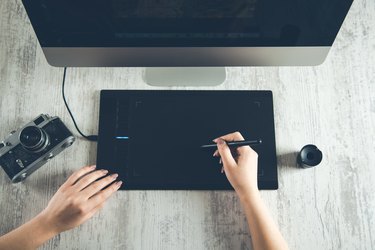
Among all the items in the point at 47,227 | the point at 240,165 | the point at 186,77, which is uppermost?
the point at 186,77

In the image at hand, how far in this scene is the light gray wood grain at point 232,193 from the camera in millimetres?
900

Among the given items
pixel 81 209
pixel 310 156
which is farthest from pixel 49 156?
pixel 310 156

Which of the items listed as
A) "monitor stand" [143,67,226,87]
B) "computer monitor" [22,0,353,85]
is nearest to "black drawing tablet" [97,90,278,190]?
"monitor stand" [143,67,226,87]

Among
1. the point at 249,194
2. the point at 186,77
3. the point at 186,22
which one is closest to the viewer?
the point at 186,22

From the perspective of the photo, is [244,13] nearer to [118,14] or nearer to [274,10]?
[274,10]

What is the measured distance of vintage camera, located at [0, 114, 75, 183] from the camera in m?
0.89

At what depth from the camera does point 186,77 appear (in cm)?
98

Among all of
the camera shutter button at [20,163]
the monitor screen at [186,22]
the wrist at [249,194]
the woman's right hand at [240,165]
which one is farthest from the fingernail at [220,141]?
the camera shutter button at [20,163]

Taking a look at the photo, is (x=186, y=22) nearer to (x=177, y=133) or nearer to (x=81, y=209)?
(x=177, y=133)

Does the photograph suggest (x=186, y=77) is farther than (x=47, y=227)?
Yes

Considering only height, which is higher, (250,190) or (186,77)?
(186,77)

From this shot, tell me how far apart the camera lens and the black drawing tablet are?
0.13m

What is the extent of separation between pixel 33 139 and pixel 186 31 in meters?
0.43

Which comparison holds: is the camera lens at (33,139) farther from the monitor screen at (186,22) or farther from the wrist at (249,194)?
the wrist at (249,194)
